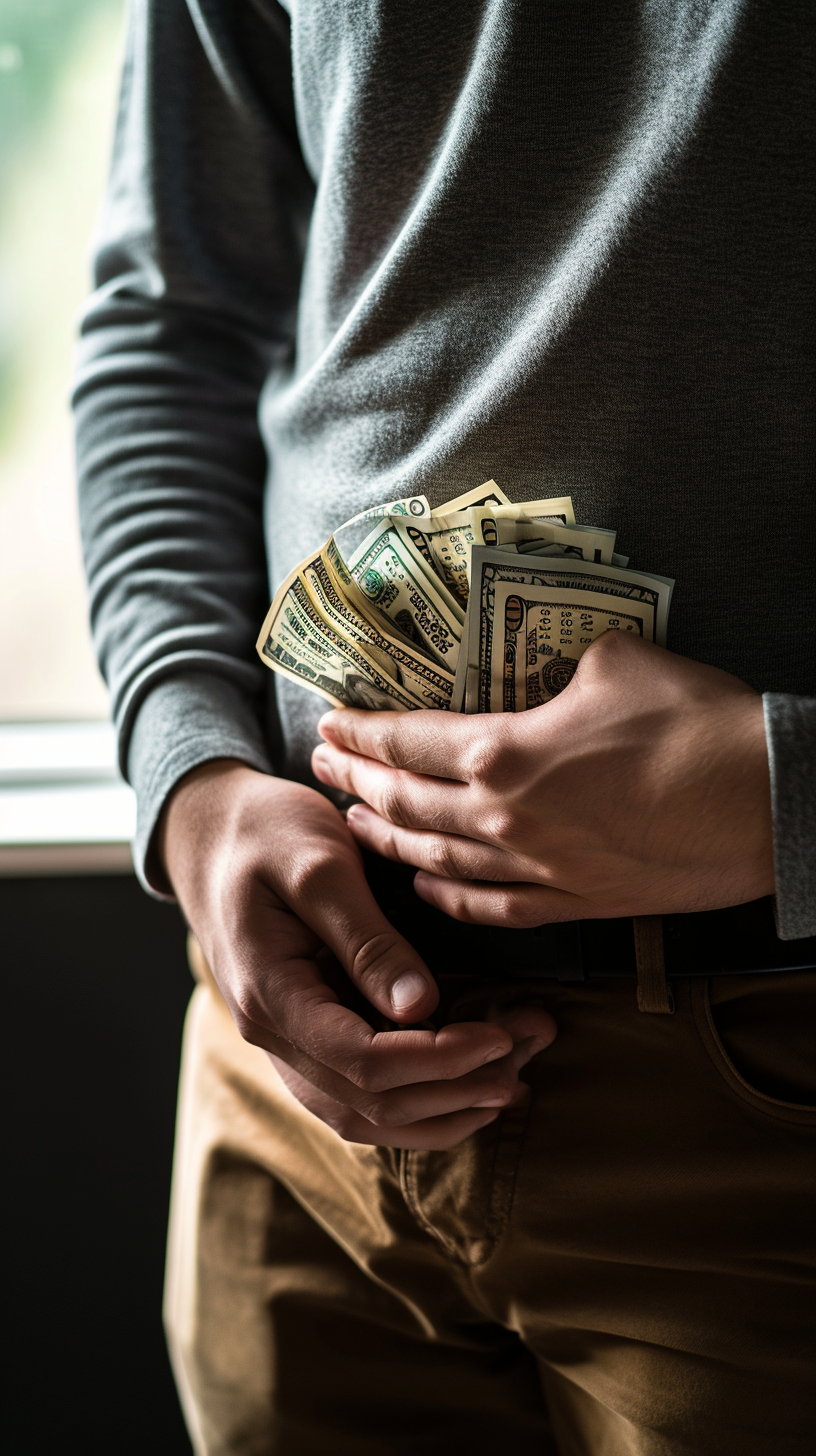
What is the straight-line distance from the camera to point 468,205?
2.27 feet

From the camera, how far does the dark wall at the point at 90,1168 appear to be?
1586mm

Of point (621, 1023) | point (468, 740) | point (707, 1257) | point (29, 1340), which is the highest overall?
point (468, 740)

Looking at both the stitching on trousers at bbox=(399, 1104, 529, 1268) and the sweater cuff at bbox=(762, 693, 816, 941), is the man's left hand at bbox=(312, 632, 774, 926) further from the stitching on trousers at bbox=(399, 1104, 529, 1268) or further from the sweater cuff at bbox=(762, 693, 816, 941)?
the stitching on trousers at bbox=(399, 1104, 529, 1268)

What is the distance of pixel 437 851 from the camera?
726 millimetres

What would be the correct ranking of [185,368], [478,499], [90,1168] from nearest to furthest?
[478,499]
[185,368]
[90,1168]

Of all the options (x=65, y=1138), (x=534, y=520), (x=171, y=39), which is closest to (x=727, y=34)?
(x=534, y=520)

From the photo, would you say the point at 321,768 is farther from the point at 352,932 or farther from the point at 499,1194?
the point at 499,1194

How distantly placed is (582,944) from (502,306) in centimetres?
48

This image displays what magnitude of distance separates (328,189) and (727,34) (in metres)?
0.35

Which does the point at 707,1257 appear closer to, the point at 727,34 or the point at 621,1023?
the point at 621,1023

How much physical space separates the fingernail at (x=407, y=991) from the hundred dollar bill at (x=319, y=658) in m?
0.21

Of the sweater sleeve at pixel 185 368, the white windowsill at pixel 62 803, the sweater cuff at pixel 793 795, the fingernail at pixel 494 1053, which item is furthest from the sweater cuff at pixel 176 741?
the white windowsill at pixel 62 803

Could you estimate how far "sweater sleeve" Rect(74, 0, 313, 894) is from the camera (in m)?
0.92

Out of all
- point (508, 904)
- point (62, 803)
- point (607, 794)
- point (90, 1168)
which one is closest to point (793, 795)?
point (607, 794)
